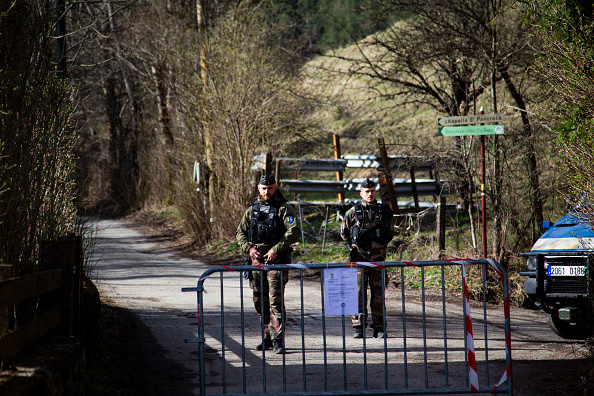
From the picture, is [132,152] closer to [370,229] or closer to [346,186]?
[346,186]

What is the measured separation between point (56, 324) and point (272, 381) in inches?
80.0

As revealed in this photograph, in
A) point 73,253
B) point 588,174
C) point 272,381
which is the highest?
point 588,174

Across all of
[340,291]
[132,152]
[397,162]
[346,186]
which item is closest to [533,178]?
[397,162]

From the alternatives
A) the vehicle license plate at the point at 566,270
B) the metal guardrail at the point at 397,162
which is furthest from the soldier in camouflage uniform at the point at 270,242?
the metal guardrail at the point at 397,162

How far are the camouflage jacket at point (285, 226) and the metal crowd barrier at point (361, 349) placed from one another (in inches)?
15.8

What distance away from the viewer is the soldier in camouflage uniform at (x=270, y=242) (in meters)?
6.82

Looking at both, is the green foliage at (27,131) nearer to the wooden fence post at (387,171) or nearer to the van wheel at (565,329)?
the van wheel at (565,329)

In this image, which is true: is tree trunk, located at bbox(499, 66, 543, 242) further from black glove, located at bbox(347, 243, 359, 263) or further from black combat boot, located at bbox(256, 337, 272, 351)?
black combat boot, located at bbox(256, 337, 272, 351)

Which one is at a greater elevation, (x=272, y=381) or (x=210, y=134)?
(x=210, y=134)

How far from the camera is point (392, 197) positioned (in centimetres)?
1564

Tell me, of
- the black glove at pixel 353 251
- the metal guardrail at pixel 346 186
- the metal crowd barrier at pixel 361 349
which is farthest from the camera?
the metal guardrail at pixel 346 186

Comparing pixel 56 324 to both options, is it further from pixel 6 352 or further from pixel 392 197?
pixel 392 197

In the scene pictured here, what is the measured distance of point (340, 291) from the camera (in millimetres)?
5590

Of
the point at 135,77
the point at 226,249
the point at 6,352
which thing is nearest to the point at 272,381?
the point at 6,352
